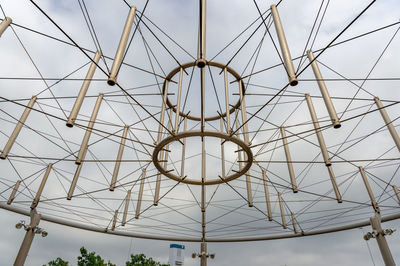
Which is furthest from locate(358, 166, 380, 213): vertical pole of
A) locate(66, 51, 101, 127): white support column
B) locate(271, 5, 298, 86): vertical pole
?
locate(66, 51, 101, 127): white support column

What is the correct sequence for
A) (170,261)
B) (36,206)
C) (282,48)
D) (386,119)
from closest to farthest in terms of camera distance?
1. (282,48)
2. (386,119)
3. (36,206)
4. (170,261)

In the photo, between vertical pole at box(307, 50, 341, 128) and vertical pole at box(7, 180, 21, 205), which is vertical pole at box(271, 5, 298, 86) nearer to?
vertical pole at box(307, 50, 341, 128)

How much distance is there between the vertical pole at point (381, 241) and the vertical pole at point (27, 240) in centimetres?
2880

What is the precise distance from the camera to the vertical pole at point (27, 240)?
21.9 meters

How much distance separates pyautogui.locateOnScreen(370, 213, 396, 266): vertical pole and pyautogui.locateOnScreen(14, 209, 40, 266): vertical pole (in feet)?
94.5

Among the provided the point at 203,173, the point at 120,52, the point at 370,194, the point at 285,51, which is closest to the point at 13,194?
the point at 203,173

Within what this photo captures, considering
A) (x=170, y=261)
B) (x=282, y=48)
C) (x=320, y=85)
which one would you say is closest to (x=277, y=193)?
(x=320, y=85)

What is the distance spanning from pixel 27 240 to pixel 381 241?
2978cm

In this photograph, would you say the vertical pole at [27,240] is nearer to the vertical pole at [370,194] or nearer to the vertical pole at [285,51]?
the vertical pole at [285,51]

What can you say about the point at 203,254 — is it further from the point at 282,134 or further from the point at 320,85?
the point at 320,85

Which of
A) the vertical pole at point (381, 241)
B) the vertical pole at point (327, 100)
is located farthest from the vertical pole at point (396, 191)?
the vertical pole at point (327, 100)

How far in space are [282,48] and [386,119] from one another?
13.8 metres

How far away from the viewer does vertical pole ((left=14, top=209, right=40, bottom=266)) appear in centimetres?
2190

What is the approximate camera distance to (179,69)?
21594mm
